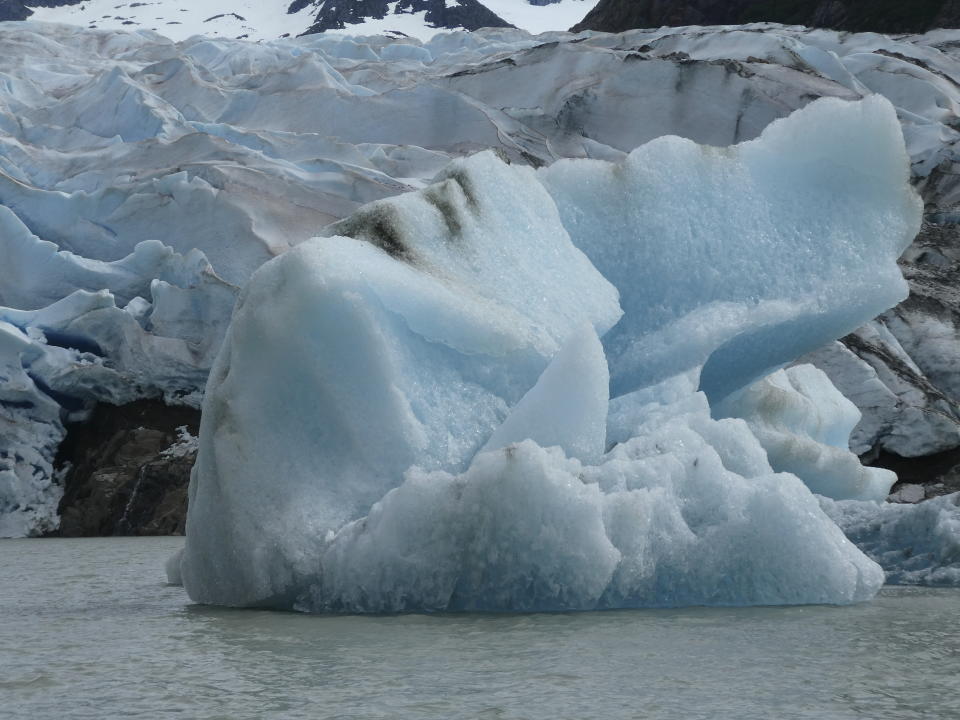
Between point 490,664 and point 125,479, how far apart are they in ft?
24.5

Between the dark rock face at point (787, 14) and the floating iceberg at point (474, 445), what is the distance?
56.6 feet

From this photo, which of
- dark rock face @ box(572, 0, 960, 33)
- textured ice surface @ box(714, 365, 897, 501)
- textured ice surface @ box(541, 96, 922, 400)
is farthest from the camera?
dark rock face @ box(572, 0, 960, 33)

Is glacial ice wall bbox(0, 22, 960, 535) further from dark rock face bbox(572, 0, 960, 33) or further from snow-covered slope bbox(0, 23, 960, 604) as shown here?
dark rock face bbox(572, 0, 960, 33)

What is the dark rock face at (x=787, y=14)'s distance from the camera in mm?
20422

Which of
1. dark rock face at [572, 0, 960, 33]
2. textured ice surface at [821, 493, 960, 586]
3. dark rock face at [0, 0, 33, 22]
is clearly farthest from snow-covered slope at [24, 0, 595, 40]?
textured ice surface at [821, 493, 960, 586]

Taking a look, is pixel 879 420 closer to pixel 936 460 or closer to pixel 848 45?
pixel 936 460

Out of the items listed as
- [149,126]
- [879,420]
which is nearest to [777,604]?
[879,420]

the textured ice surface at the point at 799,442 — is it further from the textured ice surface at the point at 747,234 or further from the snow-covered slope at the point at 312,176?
the textured ice surface at the point at 747,234

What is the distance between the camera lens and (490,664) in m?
2.75

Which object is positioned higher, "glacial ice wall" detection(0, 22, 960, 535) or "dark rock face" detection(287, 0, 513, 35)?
"dark rock face" detection(287, 0, 513, 35)

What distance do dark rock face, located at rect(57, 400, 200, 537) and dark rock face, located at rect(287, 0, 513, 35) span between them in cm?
3924

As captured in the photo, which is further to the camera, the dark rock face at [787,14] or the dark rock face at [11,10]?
the dark rock face at [11,10]

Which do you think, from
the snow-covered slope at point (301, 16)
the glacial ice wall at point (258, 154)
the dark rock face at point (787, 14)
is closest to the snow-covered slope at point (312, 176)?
the glacial ice wall at point (258, 154)

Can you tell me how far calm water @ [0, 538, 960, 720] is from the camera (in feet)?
7.60
